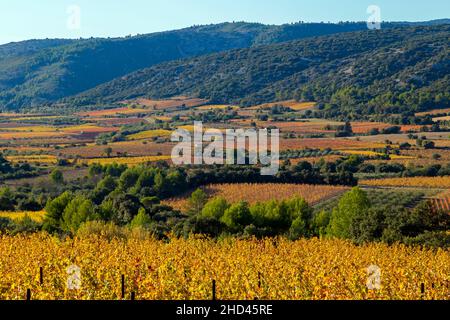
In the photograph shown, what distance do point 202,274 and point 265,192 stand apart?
47941mm

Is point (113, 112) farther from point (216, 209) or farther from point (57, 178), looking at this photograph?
point (216, 209)

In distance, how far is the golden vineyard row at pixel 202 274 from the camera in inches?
642

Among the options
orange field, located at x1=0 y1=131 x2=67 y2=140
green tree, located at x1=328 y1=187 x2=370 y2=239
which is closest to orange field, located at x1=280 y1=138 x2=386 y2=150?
orange field, located at x1=0 y1=131 x2=67 y2=140

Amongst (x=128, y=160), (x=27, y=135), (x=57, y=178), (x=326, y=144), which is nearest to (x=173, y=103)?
(x=27, y=135)

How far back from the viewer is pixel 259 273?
18.7 m

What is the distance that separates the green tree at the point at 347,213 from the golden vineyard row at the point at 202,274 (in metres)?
14.1

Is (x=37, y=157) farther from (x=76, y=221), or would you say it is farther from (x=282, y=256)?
(x=282, y=256)

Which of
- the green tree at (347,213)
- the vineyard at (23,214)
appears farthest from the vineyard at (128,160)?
the green tree at (347,213)

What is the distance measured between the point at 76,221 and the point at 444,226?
74.7 ft

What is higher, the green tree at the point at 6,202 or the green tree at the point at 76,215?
the green tree at the point at 76,215

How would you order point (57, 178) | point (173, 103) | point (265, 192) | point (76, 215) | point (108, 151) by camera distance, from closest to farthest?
point (76, 215) < point (265, 192) < point (57, 178) < point (108, 151) < point (173, 103)

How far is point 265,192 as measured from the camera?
66.6 meters

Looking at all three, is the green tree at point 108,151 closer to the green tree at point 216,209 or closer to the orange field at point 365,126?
the orange field at point 365,126

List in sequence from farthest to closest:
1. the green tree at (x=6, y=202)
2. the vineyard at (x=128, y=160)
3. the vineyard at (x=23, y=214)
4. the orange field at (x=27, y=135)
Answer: the orange field at (x=27, y=135), the vineyard at (x=128, y=160), the green tree at (x=6, y=202), the vineyard at (x=23, y=214)
